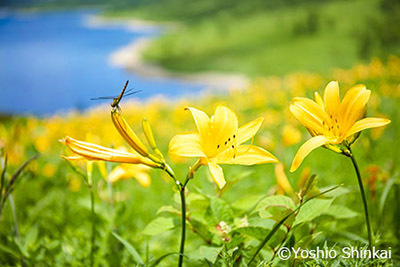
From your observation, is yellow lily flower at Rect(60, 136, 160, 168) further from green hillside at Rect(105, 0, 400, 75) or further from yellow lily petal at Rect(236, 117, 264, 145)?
green hillside at Rect(105, 0, 400, 75)

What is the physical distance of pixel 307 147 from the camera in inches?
12.9

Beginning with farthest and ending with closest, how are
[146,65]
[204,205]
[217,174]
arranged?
[146,65], [204,205], [217,174]

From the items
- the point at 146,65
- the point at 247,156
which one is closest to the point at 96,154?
the point at 247,156

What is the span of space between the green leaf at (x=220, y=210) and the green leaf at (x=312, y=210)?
0.08m

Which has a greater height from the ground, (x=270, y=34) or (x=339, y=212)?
(x=270, y=34)

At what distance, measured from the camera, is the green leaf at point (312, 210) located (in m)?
0.36

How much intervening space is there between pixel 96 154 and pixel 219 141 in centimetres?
12

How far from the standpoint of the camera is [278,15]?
4.88 m

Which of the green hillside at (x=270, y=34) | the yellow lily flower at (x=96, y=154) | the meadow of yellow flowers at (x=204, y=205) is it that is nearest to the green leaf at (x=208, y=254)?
the meadow of yellow flowers at (x=204, y=205)

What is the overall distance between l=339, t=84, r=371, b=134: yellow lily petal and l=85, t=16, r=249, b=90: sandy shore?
3.75m

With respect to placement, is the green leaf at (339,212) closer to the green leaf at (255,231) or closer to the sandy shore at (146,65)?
the green leaf at (255,231)

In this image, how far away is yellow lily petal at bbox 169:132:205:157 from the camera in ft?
1.11

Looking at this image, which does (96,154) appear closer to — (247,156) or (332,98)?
(247,156)

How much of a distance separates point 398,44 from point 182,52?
2873mm
